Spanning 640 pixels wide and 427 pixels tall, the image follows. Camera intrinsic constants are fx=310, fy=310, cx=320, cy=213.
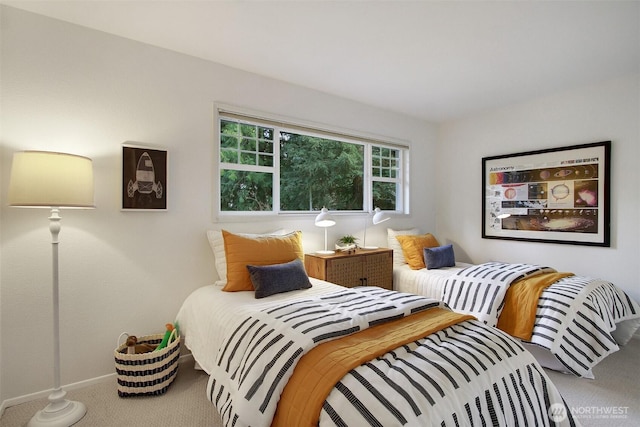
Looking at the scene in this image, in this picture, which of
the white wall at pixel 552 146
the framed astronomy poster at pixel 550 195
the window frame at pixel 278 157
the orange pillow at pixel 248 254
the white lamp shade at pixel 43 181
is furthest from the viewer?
the framed astronomy poster at pixel 550 195

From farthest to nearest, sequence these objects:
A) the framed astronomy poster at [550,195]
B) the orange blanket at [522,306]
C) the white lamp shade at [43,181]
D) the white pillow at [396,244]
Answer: the white pillow at [396,244], the framed astronomy poster at [550,195], the orange blanket at [522,306], the white lamp shade at [43,181]

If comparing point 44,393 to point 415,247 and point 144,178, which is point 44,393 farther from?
point 415,247

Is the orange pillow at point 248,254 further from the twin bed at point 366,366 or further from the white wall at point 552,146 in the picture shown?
the white wall at point 552,146

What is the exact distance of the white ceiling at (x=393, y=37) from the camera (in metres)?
1.98

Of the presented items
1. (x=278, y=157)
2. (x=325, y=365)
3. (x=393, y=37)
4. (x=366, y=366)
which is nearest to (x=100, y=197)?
(x=278, y=157)

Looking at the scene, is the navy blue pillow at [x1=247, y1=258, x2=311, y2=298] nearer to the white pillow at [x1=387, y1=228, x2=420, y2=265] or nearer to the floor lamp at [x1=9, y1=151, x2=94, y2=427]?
the floor lamp at [x1=9, y1=151, x2=94, y2=427]

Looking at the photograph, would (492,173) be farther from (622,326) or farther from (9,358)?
(9,358)

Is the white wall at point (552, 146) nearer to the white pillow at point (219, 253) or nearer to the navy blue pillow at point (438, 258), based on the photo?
the navy blue pillow at point (438, 258)

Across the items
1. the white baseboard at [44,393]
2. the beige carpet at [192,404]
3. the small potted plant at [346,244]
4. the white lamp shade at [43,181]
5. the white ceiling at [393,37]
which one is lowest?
the beige carpet at [192,404]

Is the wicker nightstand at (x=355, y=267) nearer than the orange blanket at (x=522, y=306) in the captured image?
No

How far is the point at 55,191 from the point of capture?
1.70 m

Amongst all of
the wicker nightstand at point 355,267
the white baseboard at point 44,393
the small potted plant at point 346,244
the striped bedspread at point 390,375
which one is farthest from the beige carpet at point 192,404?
the small potted plant at point 346,244

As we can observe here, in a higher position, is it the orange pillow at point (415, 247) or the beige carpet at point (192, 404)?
the orange pillow at point (415, 247)

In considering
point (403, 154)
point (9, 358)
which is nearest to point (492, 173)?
point (403, 154)
